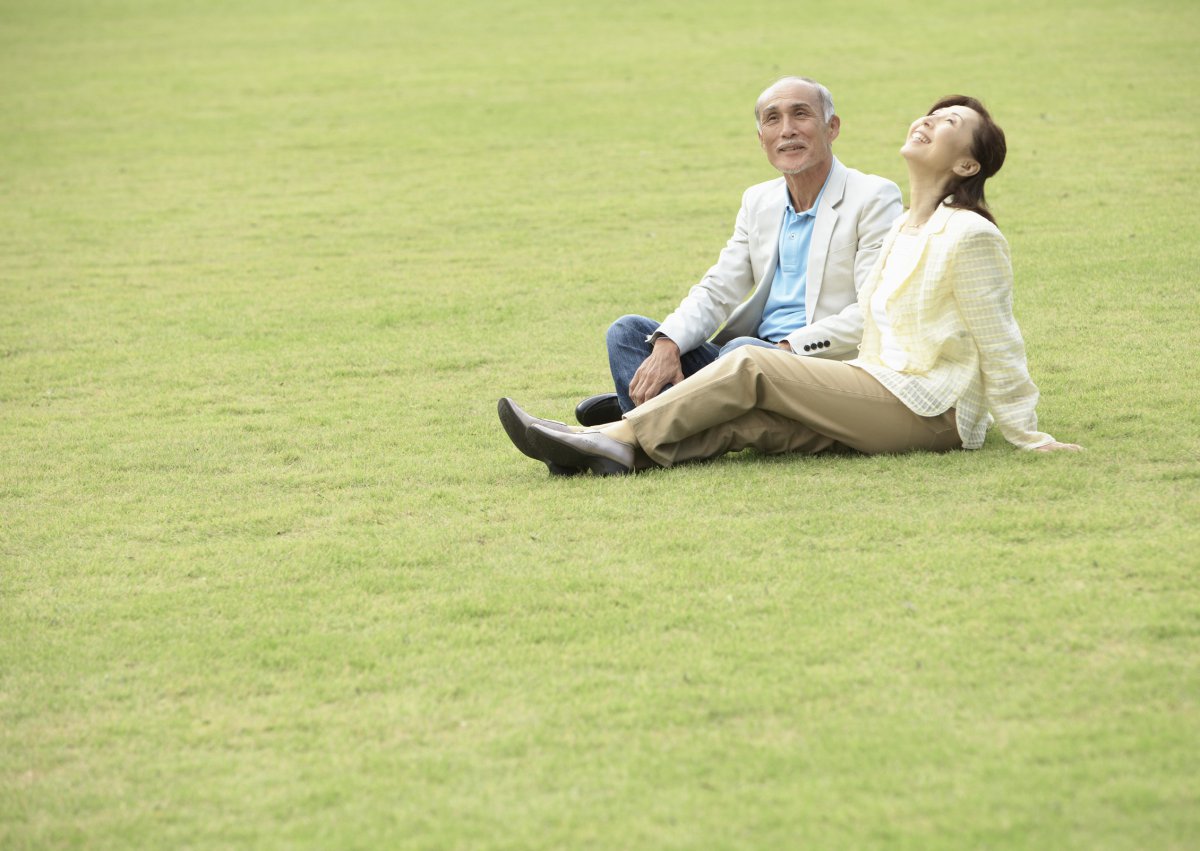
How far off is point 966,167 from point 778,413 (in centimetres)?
127

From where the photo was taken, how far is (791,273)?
21.6 ft

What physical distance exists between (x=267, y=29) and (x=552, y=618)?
2610 centimetres

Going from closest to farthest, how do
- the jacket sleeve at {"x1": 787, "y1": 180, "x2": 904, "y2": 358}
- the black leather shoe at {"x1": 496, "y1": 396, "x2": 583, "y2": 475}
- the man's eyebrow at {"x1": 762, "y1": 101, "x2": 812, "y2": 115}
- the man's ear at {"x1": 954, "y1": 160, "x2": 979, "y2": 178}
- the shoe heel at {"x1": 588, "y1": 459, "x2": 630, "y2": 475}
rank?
the man's ear at {"x1": 954, "y1": 160, "x2": 979, "y2": 178} < the black leather shoe at {"x1": 496, "y1": 396, "x2": 583, "y2": 475} < the shoe heel at {"x1": 588, "y1": 459, "x2": 630, "y2": 475} < the jacket sleeve at {"x1": 787, "y1": 180, "x2": 904, "y2": 358} < the man's eyebrow at {"x1": 762, "y1": 101, "x2": 812, "y2": 115}

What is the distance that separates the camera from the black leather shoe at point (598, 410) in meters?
6.64

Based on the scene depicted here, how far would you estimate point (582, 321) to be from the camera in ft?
31.6

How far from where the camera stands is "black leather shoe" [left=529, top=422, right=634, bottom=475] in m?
5.93

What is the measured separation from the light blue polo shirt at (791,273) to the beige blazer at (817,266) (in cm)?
4

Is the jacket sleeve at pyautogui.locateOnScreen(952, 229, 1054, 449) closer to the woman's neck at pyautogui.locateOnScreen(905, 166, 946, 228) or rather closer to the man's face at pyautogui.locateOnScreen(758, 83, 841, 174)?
the woman's neck at pyautogui.locateOnScreen(905, 166, 946, 228)

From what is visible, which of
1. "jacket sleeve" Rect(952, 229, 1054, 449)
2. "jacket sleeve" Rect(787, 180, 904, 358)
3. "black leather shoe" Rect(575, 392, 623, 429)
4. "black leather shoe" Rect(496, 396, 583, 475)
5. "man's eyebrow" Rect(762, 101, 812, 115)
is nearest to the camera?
"jacket sleeve" Rect(952, 229, 1054, 449)

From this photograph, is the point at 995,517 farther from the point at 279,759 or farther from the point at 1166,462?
the point at 279,759

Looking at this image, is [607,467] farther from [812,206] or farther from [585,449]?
[812,206]

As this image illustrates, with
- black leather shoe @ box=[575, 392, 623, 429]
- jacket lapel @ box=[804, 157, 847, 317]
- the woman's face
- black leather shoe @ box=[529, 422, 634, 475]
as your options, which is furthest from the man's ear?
black leather shoe @ box=[575, 392, 623, 429]

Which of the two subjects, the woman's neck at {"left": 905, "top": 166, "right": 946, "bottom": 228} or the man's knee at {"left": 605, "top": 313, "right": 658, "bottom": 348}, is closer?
the woman's neck at {"left": 905, "top": 166, "right": 946, "bottom": 228}

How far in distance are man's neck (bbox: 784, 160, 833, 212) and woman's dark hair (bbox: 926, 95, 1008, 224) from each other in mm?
721
